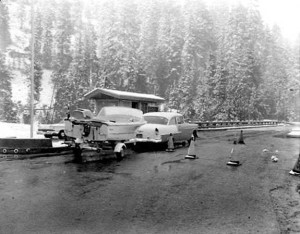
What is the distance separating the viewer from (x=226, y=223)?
5602 mm

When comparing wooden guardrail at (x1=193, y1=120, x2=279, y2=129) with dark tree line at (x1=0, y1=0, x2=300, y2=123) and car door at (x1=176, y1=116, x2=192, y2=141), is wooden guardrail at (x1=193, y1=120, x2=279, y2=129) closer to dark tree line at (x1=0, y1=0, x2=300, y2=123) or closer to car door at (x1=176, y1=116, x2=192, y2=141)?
dark tree line at (x1=0, y1=0, x2=300, y2=123)

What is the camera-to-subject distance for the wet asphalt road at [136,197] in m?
5.34

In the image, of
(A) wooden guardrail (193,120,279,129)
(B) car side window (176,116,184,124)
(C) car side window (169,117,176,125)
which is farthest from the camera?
(A) wooden guardrail (193,120,279,129)

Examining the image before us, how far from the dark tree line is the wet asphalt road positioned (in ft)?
146

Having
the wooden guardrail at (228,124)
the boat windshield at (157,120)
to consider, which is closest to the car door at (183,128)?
the boat windshield at (157,120)

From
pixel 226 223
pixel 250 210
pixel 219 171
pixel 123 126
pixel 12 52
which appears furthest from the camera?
pixel 12 52

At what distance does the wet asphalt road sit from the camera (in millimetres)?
5344

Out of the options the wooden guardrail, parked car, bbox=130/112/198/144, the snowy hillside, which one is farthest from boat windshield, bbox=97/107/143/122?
the snowy hillside

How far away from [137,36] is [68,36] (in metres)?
35.6

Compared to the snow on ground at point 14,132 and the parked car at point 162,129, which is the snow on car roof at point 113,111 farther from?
the snow on ground at point 14,132

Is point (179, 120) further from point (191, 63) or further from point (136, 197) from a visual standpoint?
point (191, 63)

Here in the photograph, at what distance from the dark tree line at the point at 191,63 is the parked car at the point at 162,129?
121 ft

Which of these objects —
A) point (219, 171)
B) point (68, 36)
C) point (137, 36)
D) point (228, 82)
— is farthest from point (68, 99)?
point (219, 171)

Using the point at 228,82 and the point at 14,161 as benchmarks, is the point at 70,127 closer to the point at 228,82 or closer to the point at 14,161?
the point at 14,161
